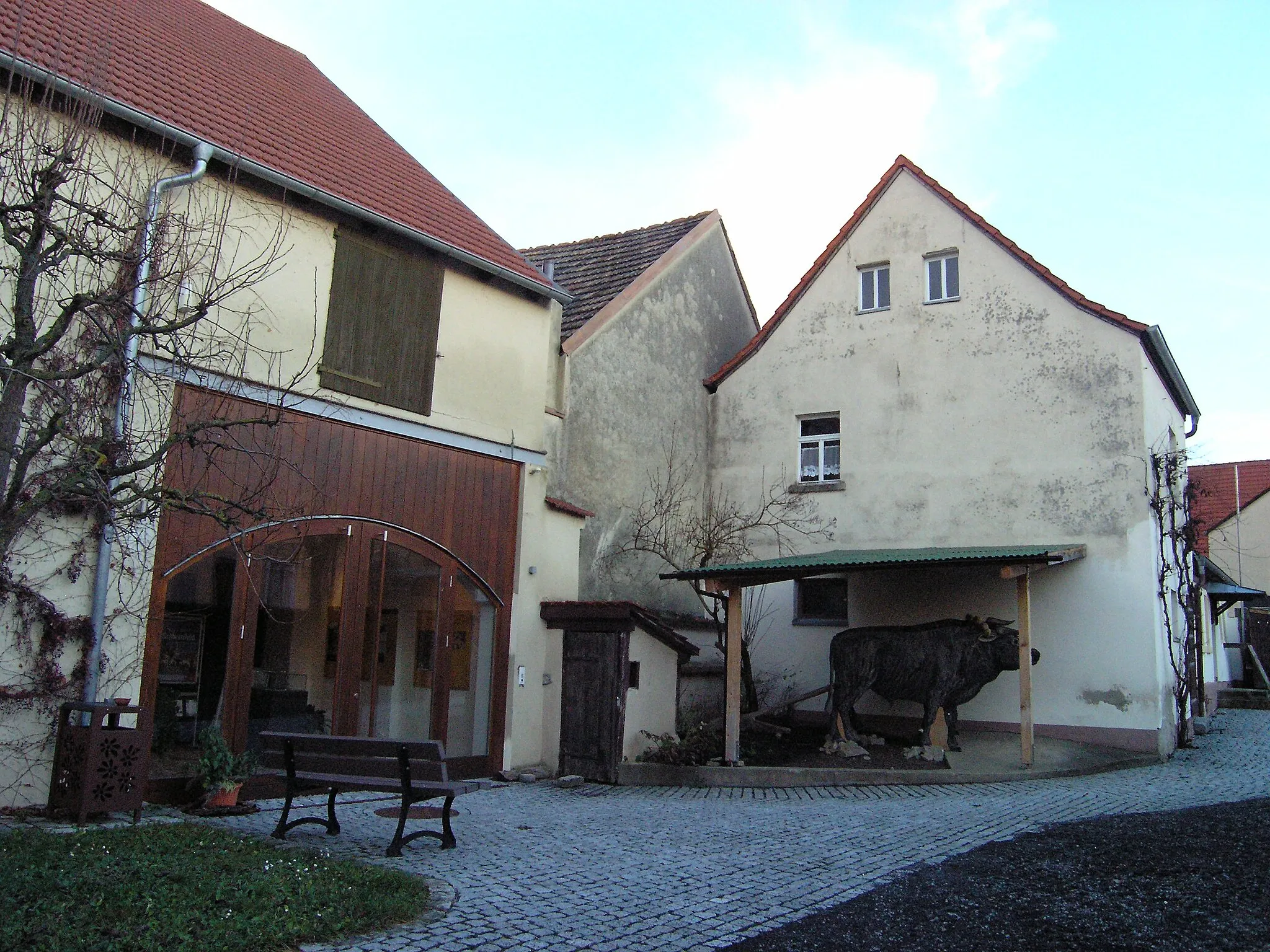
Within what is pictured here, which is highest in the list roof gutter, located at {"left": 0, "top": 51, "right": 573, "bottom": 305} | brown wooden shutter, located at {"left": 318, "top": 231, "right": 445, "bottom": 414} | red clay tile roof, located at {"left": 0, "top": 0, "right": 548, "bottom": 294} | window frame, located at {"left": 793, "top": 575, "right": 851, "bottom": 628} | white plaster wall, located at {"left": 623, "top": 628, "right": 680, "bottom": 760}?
red clay tile roof, located at {"left": 0, "top": 0, "right": 548, "bottom": 294}

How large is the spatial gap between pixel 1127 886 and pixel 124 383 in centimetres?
813

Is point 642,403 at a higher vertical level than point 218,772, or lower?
higher

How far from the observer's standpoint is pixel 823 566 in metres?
13.7

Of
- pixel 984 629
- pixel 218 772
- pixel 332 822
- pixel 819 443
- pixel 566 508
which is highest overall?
pixel 819 443

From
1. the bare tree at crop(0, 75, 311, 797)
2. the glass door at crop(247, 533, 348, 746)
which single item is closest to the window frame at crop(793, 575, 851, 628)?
the glass door at crop(247, 533, 348, 746)

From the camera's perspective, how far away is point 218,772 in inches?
376

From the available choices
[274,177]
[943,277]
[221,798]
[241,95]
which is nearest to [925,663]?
[943,277]

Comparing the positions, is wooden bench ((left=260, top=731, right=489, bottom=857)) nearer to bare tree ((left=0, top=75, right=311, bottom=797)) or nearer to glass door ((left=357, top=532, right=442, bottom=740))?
bare tree ((left=0, top=75, right=311, bottom=797))

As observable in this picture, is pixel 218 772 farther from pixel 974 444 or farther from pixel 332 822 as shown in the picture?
pixel 974 444

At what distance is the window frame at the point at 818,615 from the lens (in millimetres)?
17609

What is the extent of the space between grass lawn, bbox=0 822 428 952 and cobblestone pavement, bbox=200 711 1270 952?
33 cm

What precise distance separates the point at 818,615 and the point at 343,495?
9259 millimetres

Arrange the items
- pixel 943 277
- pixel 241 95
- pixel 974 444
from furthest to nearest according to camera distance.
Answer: pixel 943 277 < pixel 974 444 < pixel 241 95

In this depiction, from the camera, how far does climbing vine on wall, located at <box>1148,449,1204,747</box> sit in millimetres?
16109
